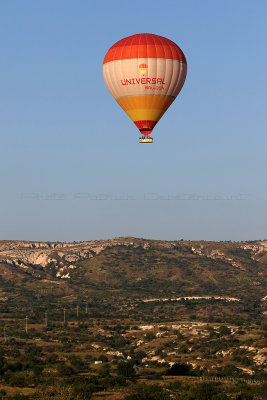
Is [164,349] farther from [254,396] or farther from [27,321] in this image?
[254,396]

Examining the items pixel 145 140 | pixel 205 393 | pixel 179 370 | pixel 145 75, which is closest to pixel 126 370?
pixel 179 370

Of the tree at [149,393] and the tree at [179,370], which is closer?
the tree at [149,393]

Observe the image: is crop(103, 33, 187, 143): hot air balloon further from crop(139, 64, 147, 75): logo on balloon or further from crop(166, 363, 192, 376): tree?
crop(166, 363, 192, 376): tree

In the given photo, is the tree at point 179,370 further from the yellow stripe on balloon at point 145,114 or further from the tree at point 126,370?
the yellow stripe on balloon at point 145,114

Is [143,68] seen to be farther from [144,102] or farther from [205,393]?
[205,393]

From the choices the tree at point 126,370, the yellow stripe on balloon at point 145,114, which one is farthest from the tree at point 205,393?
the yellow stripe on balloon at point 145,114

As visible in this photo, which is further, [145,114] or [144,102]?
[145,114]

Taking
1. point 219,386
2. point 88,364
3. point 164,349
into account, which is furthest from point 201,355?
point 219,386

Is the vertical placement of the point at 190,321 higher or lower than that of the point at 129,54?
lower
